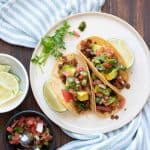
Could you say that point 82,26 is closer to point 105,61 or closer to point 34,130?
point 105,61

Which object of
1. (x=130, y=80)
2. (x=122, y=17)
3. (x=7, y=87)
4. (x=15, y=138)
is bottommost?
(x=15, y=138)

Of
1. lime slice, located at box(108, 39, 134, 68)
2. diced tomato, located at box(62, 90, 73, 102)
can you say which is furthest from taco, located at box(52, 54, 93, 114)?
lime slice, located at box(108, 39, 134, 68)

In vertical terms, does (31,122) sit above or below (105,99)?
below

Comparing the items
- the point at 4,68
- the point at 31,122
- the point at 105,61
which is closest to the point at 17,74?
the point at 4,68

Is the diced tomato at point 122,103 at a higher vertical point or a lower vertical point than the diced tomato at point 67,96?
higher

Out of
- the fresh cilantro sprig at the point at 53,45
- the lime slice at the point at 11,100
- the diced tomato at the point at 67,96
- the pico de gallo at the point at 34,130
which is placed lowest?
the pico de gallo at the point at 34,130

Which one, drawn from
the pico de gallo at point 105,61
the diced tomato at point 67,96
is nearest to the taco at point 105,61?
the pico de gallo at point 105,61

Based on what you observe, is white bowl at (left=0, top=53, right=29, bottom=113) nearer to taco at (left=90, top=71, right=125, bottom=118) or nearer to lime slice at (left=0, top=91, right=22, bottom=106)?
lime slice at (left=0, top=91, right=22, bottom=106)

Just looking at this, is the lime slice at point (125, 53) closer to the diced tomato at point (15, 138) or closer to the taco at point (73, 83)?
the taco at point (73, 83)
